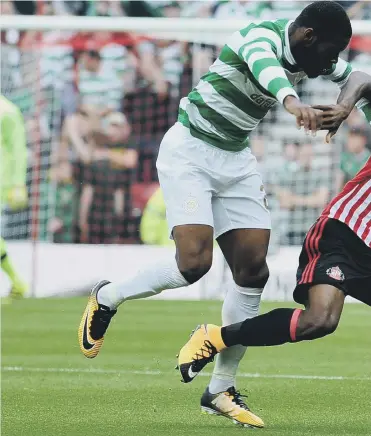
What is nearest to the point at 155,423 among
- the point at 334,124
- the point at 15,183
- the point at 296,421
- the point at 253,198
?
the point at 296,421

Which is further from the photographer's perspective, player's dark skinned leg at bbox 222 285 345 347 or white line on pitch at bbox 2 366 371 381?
white line on pitch at bbox 2 366 371 381

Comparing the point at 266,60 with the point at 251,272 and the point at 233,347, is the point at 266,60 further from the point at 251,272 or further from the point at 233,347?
the point at 233,347

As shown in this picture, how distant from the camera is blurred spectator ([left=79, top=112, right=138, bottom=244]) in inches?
648

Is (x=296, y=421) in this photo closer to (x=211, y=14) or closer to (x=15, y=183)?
(x=15, y=183)

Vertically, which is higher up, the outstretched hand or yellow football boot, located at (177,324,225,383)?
the outstretched hand

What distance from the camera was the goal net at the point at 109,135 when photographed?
1622 cm

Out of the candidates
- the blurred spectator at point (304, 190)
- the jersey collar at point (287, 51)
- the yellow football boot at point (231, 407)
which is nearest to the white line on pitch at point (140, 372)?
the yellow football boot at point (231, 407)

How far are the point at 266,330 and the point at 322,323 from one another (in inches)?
14.7

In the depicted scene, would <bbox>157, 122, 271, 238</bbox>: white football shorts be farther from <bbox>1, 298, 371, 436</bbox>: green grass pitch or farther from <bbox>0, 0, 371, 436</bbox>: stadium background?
<bbox>0, 0, 371, 436</bbox>: stadium background

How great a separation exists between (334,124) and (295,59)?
0.84 metres

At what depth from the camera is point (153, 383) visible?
7.86m

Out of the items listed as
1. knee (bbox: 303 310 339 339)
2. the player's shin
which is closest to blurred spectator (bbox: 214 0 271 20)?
the player's shin

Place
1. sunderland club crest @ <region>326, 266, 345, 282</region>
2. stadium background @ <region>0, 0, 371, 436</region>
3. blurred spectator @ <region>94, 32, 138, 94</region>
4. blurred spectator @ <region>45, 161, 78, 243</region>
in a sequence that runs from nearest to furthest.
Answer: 1. sunderland club crest @ <region>326, 266, 345, 282</region>
2. stadium background @ <region>0, 0, 371, 436</region>
3. blurred spectator @ <region>45, 161, 78, 243</region>
4. blurred spectator @ <region>94, 32, 138, 94</region>

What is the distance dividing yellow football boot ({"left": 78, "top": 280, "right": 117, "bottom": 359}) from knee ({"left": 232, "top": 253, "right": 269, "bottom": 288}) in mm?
934
